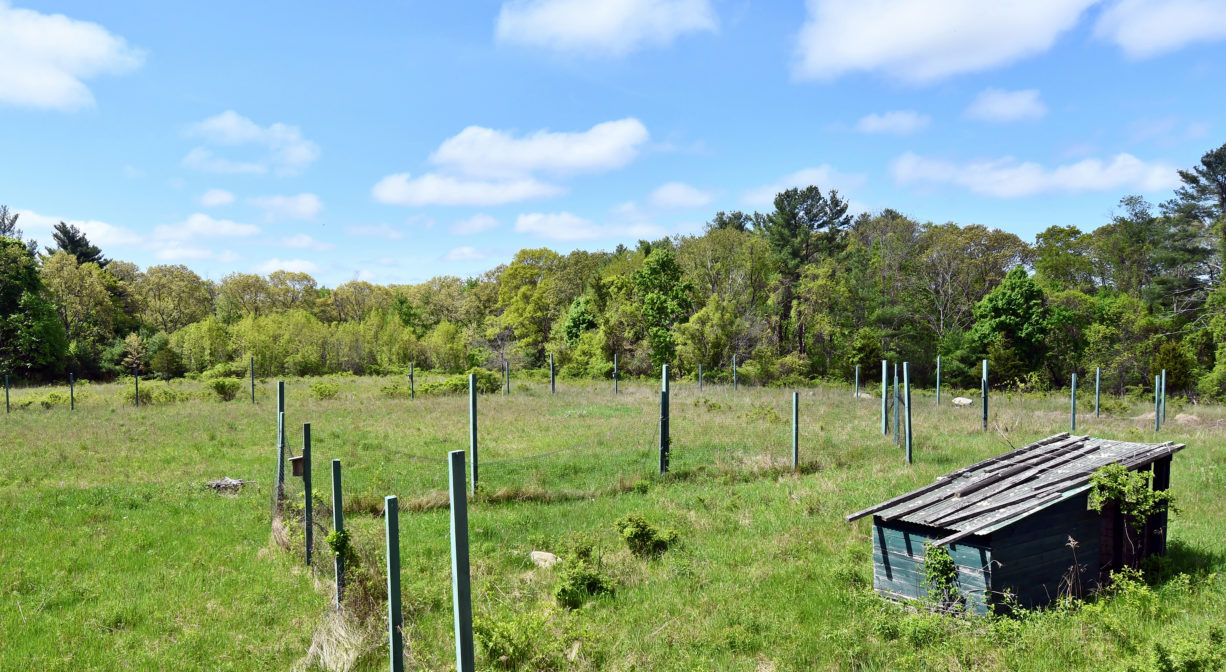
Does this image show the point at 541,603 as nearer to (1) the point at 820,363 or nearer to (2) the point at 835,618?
(2) the point at 835,618

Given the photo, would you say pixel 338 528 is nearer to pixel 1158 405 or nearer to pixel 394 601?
pixel 394 601

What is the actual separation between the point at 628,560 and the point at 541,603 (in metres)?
1.60

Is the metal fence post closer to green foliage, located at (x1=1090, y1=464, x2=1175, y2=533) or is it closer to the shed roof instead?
the shed roof

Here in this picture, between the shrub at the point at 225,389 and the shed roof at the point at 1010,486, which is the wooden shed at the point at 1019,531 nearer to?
the shed roof at the point at 1010,486

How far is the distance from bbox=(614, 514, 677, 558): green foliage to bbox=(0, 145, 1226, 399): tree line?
31.7 metres

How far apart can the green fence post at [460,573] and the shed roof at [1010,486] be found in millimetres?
4168

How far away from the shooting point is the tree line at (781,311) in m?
36.6

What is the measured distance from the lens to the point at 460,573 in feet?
11.8

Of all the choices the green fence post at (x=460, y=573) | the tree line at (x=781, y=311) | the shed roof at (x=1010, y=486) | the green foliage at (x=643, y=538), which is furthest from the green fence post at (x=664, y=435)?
the tree line at (x=781, y=311)

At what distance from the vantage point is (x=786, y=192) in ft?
162

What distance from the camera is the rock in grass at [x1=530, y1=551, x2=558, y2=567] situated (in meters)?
8.03

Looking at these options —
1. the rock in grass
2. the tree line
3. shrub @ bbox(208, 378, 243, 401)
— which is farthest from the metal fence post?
the tree line

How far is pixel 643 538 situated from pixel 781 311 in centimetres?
4130

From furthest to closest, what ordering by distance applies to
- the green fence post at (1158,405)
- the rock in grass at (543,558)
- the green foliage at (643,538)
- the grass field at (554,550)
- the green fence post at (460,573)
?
the green fence post at (1158,405)
the green foliage at (643,538)
the rock in grass at (543,558)
the grass field at (554,550)
the green fence post at (460,573)
